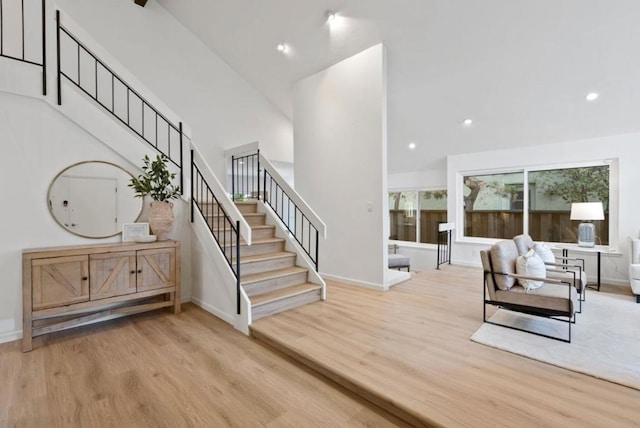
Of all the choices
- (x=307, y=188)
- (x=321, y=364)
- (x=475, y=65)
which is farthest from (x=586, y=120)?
(x=321, y=364)

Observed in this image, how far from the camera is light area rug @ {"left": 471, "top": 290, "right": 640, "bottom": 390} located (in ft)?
7.49

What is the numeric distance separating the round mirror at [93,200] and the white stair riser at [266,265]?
60.4 inches

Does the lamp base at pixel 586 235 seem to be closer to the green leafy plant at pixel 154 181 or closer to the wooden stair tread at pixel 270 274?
the wooden stair tread at pixel 270 274

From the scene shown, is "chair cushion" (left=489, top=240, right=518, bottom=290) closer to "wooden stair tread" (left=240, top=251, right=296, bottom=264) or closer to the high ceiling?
"wooden stair tread" (left=240, top=251, right=296, bottom=264)

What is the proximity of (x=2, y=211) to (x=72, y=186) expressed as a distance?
1.98 feet

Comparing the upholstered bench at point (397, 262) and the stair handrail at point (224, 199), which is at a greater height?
the stair handrail at point (224, 199)

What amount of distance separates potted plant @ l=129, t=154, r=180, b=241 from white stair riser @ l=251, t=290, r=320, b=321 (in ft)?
5.08

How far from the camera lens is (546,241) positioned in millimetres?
5637

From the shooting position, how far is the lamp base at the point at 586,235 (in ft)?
15.7

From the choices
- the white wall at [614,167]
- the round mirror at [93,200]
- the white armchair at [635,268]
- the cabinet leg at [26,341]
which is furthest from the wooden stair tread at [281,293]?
the white wall at [614,167]

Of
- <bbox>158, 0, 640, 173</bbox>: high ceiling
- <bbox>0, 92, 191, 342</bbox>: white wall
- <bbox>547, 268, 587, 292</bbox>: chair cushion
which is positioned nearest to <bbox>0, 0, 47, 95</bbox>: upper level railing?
<bbox>0, 92, 191, 342</bbox>: white wall

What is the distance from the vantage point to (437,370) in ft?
7.36

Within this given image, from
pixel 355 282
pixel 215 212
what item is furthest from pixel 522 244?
pixel 215 212

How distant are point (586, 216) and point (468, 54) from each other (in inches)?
125
